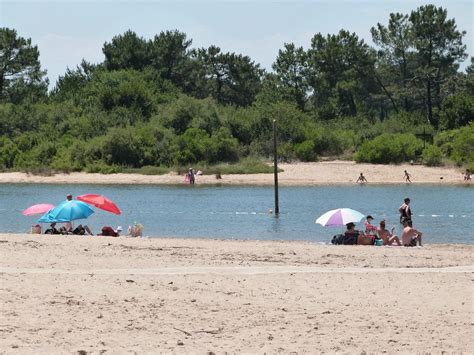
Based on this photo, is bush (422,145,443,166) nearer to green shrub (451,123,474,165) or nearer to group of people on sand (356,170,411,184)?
green shrub (451,123,474,165)

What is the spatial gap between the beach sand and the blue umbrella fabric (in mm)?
6043

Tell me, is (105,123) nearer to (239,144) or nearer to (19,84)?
(239,144)

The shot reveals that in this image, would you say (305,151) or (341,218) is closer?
(341,218)

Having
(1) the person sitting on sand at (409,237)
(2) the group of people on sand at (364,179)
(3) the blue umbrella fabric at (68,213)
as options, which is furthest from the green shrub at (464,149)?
(3) the blue umbrella fabric at (68,213)

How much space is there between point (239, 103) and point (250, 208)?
7066cm

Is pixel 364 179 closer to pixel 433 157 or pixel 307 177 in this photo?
pixel 307 177

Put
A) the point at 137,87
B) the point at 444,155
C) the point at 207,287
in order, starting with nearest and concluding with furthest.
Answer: the point at 207,287, the point at 444,155, the point at 137,87

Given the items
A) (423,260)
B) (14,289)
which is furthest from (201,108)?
(14,289)

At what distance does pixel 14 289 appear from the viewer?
14.6 metres

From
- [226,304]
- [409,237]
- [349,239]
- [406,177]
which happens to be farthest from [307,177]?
[226,304]

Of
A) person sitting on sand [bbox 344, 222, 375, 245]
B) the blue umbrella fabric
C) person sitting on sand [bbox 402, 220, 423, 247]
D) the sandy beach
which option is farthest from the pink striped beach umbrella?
the sandy beach

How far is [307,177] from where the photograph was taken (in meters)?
73.6

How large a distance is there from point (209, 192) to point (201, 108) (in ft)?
89.5

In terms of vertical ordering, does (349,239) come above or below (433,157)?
below
